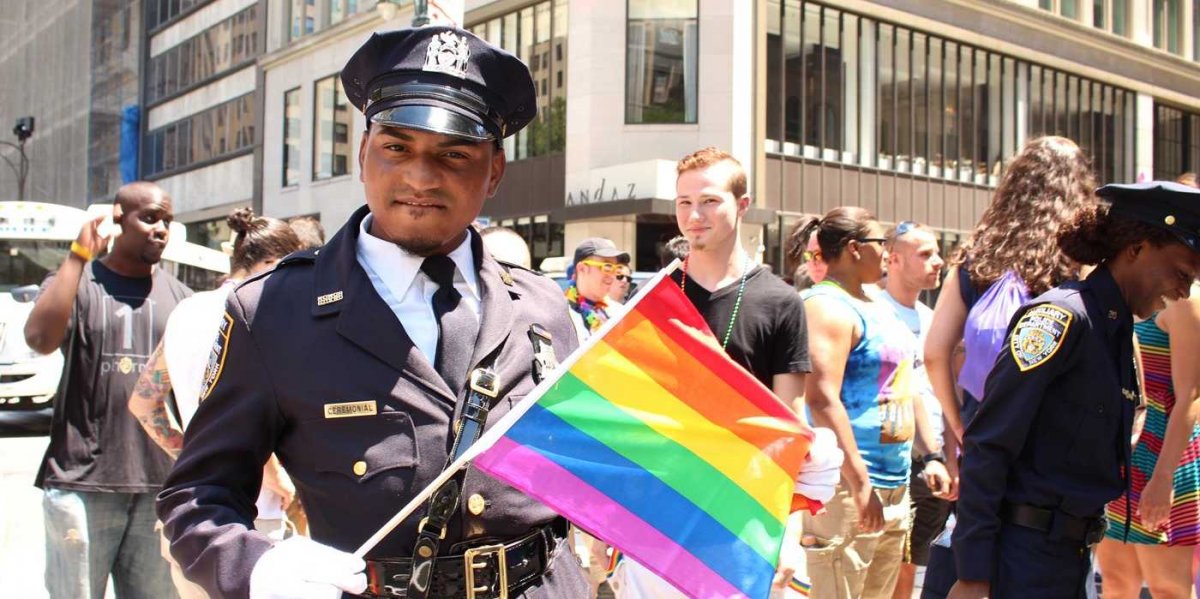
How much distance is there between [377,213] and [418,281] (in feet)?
0.58

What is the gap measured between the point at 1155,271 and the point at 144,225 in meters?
4.05

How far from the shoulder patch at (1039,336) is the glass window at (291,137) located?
34166 millimetres

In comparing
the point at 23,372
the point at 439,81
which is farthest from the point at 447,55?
the point at 23,372

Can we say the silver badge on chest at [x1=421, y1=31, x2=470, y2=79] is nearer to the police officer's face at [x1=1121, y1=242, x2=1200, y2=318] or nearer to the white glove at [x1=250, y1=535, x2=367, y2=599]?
the white glove at [x1=250, y1=535, x2=367, y2=599]

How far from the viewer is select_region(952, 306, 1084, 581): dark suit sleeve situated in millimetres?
3145

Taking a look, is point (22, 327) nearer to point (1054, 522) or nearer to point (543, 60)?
point (1054, 522)

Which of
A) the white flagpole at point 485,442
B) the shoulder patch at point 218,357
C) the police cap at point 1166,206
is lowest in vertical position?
the white flagpole at point 485,442

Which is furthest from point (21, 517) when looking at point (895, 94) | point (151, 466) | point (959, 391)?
point (895, 94)

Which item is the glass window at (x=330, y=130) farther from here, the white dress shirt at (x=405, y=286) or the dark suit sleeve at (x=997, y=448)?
the white dress shirt at (x=405, y=286)

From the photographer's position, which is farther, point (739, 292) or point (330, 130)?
point (330, 130)

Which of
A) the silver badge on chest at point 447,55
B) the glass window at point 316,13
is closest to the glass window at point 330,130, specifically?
the glass window at point 316,13

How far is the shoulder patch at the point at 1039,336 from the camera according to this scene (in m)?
3.15

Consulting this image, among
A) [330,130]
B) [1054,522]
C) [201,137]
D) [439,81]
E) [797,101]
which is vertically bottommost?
[1054,522]

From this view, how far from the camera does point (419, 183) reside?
2.24 metres
